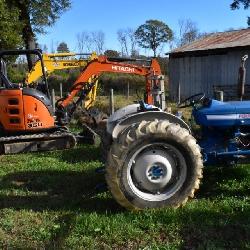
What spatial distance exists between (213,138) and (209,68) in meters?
18.3

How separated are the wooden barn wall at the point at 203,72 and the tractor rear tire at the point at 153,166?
17.1 metres

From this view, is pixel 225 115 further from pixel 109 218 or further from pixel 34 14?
pixel 34 14

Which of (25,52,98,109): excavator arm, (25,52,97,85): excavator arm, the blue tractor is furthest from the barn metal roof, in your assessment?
the blue tractor

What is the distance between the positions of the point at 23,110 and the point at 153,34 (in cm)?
5756

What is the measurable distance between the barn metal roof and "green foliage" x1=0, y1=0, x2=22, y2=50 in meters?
8.34

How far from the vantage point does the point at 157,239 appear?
5238 millimetres

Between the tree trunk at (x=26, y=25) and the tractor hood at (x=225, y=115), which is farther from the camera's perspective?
the tree trunk at (x=26, y=25)

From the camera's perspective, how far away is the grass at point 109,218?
17.0ft

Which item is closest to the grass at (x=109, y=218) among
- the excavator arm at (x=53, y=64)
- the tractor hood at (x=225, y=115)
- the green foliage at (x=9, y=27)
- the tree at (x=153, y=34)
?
the tractor hood at (x=225, y=115)

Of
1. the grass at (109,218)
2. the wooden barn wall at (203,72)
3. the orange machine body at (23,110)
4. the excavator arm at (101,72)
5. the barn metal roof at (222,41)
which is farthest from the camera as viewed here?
the wooden barn wall at (203,72)

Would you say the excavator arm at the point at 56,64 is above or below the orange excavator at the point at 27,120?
above

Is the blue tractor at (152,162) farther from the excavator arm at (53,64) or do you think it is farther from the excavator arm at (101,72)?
the excavator arm at (53,64)

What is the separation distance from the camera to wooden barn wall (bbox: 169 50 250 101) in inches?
917

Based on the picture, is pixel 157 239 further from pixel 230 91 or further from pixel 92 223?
pixel 230 91
